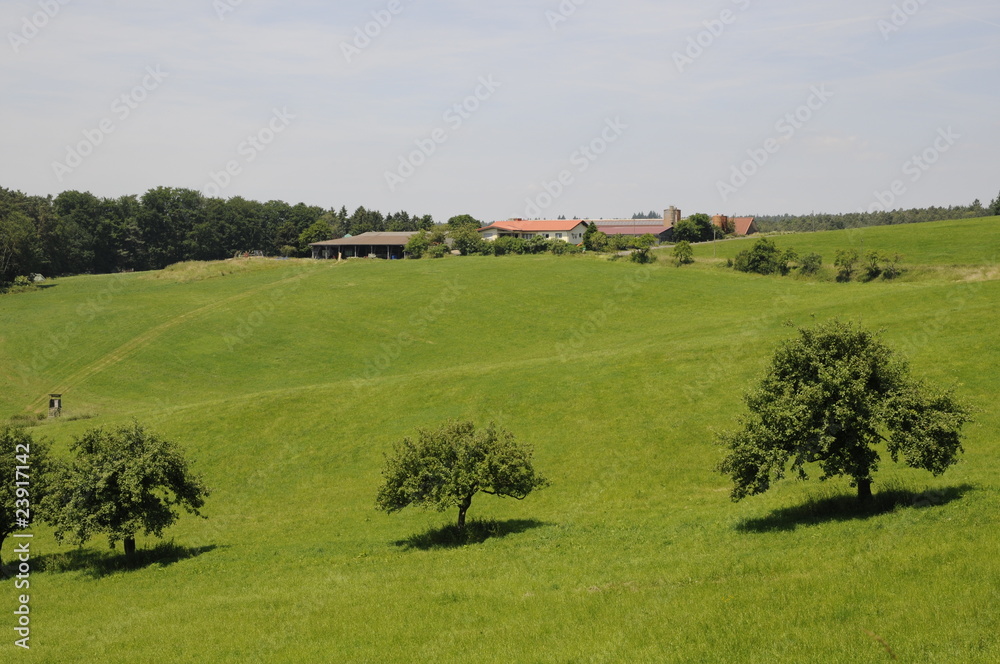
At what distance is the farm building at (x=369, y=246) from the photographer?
168 m

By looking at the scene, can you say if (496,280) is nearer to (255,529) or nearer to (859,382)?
(255,529)

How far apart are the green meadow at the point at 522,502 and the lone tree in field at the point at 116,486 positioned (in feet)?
8.05

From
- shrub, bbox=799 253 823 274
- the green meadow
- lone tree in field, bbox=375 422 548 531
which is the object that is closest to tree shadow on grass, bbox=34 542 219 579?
the green meadow

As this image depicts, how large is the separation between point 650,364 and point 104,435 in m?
39.9

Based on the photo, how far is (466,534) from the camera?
3584 centimetres

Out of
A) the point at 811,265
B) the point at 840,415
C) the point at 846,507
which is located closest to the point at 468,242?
the point at 811,265

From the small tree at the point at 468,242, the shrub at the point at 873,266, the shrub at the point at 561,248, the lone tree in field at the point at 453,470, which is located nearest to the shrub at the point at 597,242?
the shrub at the point at 561,248

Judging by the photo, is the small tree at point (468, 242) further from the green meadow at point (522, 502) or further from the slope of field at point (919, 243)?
the green meadow at point (522, 502)

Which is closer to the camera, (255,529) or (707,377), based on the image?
(255,529)

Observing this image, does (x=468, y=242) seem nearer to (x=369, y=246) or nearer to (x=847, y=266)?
(x=369, y=246)

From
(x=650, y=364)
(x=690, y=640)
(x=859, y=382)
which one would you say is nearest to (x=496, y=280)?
(x=650, y=364)

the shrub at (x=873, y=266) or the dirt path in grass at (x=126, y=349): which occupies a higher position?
the shrub at (x=873, y=266)

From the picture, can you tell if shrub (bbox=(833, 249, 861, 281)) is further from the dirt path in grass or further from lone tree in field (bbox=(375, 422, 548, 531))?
the dirt path in grass

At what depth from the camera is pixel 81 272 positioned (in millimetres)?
187000
